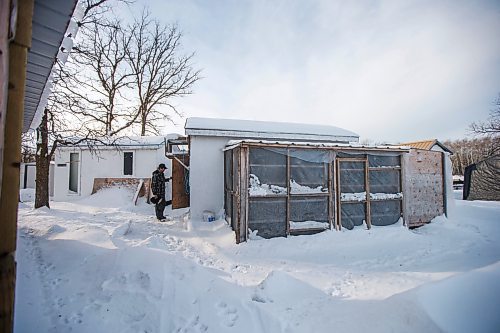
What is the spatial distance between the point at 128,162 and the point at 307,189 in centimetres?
1084

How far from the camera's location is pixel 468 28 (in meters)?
5.06

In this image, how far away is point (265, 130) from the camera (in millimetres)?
9625

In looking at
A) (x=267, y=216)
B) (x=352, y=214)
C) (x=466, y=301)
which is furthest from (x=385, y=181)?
(x=466, y=301)

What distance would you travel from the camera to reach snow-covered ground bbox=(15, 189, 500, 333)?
9.07 ft

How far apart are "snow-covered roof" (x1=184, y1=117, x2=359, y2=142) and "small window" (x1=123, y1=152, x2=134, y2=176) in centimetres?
615

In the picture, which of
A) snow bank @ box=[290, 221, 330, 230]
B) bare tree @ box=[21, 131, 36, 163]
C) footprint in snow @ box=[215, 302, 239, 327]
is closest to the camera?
footprint in snow @ box=[215, 302, 239, 327]

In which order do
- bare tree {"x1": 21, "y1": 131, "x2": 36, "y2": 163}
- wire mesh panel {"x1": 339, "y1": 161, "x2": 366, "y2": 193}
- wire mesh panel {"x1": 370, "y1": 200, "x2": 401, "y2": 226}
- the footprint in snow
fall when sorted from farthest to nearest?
bare tree {"x1": 21, "y1": 131, "x2": 36, "y2": 163}, wire mesh panel {"x1": 370, "y1": 200, "x2": 401, "y2": 226}, wire mesh panel {"x1": 339, "y1": 161, "x2": 366, "y2": 193}, the footprint in snow

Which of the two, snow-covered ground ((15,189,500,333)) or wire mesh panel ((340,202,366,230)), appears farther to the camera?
wire mesh panel ((340,202,366,230))

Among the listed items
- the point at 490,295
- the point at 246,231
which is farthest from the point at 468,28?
the point at 246,231

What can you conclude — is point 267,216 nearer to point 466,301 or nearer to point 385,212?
point 385,212

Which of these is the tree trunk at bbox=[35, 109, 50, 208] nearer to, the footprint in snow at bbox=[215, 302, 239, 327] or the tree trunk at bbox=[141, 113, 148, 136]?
the tree trunk at bbox=[141, 113, 148, 136]

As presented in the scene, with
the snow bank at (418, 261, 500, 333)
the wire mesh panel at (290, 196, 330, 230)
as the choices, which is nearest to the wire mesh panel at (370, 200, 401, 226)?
the wire mesh panel at (290, 196, 330, 230)

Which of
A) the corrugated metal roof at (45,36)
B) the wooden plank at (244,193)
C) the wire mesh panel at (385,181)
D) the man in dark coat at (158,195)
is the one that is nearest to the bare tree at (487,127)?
the wire mesh panel at (385,181)

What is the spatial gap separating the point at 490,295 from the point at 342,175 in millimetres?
4760
